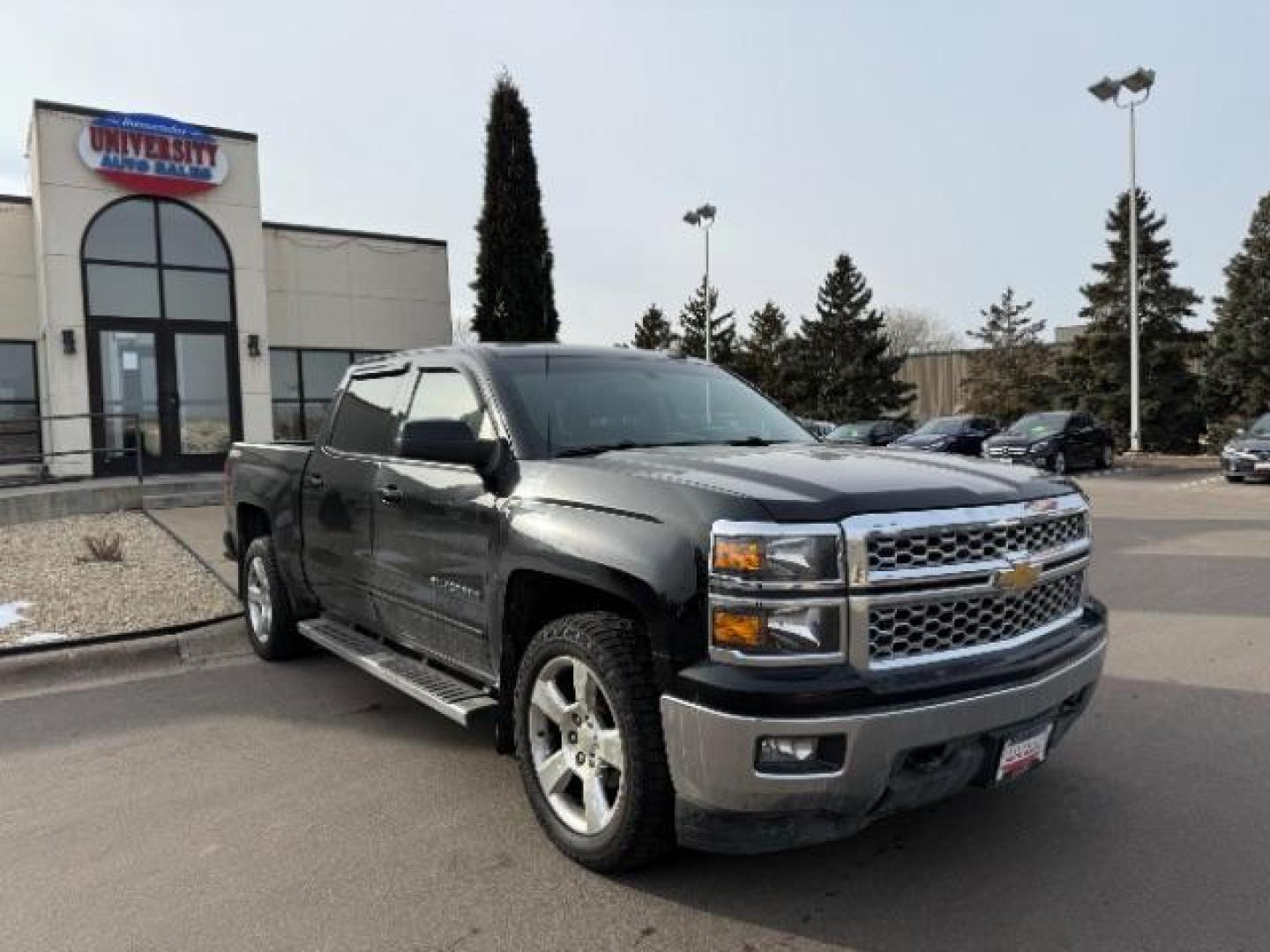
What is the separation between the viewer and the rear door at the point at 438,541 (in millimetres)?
3939

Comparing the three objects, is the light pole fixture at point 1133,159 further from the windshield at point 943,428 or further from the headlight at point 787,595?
the headlight at point 787,595

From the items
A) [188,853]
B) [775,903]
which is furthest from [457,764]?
[775,903]

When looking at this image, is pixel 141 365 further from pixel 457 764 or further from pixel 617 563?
pixel 617 563

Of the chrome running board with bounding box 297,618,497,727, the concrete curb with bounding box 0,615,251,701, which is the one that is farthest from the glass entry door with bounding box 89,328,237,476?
the chrome running board with bounding box 297,618,497,727

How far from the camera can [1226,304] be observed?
35625 millimetres

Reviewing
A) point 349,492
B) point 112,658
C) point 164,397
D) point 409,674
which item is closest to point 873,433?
point 164,397

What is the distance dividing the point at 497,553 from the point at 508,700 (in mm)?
585

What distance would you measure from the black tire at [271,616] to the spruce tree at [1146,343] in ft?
113

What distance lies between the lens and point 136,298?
53.2 feet

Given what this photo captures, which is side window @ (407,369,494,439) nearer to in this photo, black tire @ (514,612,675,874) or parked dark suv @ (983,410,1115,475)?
black tire @ (514,612,675,874)

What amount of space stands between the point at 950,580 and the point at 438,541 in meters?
2.14

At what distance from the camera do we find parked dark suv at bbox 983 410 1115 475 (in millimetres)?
23781

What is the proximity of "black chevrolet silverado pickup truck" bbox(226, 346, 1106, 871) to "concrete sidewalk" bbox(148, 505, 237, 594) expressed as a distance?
197 inches

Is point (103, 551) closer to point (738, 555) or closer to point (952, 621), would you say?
point (738, 555)
